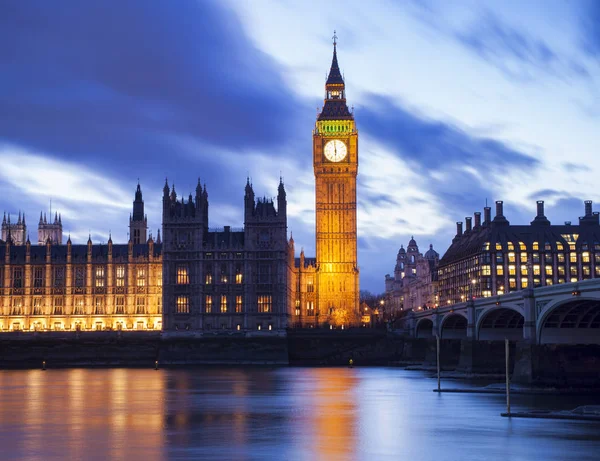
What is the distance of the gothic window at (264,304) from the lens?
17188 centimetres

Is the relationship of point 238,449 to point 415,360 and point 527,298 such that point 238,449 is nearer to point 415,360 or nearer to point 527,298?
point 527,298

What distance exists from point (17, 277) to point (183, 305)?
36.3 m

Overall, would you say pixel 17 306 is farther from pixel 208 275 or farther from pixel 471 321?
pixel 471 321

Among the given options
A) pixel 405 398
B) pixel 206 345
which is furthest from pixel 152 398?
pixel 206 345

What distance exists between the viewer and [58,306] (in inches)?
7402

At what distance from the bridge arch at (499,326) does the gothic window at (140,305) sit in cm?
8213

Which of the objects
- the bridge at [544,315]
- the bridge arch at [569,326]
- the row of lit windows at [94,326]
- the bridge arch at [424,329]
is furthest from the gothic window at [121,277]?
the bridge arch at [569,326]

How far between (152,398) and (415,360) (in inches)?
3211

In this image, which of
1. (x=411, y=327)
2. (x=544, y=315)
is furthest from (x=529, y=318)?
(x=411, y=327)

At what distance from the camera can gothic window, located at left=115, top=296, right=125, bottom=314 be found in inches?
7377

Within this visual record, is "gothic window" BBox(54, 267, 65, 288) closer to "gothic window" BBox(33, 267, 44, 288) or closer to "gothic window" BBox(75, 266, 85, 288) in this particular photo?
"gothic window" BBox(33, 267, 44, 288)

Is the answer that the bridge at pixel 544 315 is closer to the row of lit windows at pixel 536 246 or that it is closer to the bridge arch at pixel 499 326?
the bridge arch at pixel 499 326

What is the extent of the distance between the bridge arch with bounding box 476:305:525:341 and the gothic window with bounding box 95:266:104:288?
88.0 meters

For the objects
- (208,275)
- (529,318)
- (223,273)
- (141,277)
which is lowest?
(529,318)
